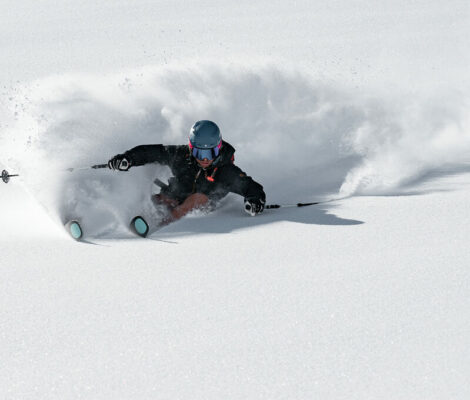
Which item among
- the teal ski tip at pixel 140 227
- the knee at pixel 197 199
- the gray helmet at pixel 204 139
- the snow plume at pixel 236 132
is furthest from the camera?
the snow plume at pixel 236 132

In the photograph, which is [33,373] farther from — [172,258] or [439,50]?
[439,50]

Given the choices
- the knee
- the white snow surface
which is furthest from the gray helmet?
the white snow surface

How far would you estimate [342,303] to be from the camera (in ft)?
10.2

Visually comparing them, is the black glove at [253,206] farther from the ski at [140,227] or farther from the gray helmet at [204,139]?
the ski at [140,227]

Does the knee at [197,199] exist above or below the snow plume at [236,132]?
below

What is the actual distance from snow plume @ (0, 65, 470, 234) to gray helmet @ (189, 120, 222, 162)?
0.67 metres

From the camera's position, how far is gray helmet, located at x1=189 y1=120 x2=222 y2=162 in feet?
17.9

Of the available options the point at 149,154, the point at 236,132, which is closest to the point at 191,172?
the point at 149,154

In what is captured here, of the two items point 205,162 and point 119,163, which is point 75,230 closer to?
point 119,163

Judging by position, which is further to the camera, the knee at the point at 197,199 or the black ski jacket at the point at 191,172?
the black ski jacket at the point at 191,172

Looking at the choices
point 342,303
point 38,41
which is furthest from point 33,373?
point 38,41

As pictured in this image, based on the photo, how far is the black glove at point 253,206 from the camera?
208 inches

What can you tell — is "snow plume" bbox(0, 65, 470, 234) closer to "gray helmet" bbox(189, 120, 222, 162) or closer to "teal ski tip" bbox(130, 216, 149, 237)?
"teal ski tip" bbox(130, 216, 149, 237)

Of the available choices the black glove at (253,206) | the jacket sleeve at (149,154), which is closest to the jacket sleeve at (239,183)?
the black glove at (253,206)
